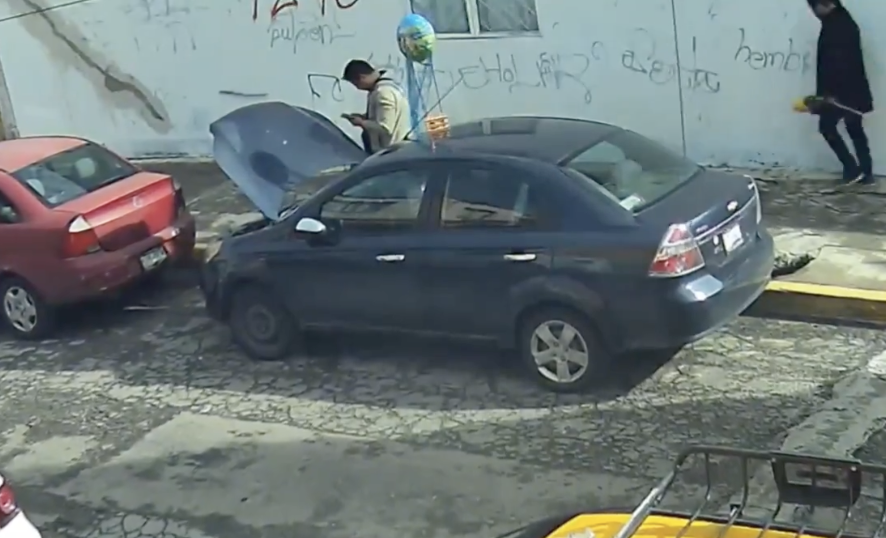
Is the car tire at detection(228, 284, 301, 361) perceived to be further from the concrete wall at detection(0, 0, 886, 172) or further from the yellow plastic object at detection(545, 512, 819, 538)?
the yellow plastic object at detection(545, 512, 819, 538)

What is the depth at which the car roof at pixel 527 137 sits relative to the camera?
7730 mm

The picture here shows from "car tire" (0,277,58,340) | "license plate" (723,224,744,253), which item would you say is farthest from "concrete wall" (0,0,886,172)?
"car tire" (0,277,58,340)

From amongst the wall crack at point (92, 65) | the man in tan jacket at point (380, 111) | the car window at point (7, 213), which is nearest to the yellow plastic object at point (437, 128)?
the man in tan jacket at point (380, 111)

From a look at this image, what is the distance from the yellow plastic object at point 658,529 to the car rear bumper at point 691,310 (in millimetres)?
3678

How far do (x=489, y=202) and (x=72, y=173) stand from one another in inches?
166

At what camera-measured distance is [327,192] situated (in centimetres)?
834

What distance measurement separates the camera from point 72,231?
380 inches

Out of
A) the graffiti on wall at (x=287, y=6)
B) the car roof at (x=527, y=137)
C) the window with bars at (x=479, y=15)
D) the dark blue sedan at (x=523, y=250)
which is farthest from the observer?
the graffiti on wall at (x=287, y=6)

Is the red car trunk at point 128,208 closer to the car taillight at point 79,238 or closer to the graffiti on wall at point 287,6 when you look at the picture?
the car taillight at point 79,238

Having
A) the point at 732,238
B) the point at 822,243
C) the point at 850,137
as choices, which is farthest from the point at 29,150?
the point at 850,137

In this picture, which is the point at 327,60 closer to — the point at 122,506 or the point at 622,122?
the point at 622,122

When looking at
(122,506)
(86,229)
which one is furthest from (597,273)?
(86,229)

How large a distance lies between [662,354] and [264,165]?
146 inches

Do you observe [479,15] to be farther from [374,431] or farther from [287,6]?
[374,431]
